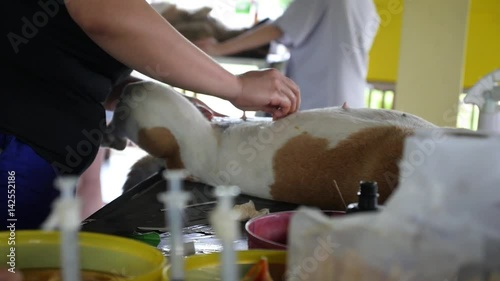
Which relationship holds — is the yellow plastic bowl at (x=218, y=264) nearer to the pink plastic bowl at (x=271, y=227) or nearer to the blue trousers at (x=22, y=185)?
the pink plastic bowl at (x=271, y=227)

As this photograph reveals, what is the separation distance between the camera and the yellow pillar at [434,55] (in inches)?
116

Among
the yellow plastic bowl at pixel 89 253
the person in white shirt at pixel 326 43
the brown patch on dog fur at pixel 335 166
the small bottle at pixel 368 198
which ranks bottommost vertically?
the yellow plastic bowl at pixel 89 253

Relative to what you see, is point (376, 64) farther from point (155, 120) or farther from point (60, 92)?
point (60, 92)

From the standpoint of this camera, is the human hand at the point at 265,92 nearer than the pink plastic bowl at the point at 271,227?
No

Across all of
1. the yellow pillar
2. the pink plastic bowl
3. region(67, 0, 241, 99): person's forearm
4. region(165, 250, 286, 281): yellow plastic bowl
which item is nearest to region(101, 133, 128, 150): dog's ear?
region(67, 0, 241, 99): person's forearm

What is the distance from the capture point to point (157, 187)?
1074mm

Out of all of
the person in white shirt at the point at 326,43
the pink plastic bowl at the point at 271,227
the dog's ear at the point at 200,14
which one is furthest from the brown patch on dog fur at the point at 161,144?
the dog's ear at the point at 200,14

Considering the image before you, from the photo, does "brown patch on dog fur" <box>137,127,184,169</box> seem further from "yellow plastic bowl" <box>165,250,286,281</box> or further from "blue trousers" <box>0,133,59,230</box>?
"yellow plastic bowl" <box>165,250,286,281</box>

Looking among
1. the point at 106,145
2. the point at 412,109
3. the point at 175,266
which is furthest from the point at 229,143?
the point at 412,109

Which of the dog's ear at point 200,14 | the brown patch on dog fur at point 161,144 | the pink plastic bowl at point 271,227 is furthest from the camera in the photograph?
the dog's ear at point 200,14

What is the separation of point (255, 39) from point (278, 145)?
1.12 m

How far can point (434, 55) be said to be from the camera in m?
2.99

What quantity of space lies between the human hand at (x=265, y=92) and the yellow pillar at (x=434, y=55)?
2095mm

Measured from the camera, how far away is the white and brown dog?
0.94 metres
